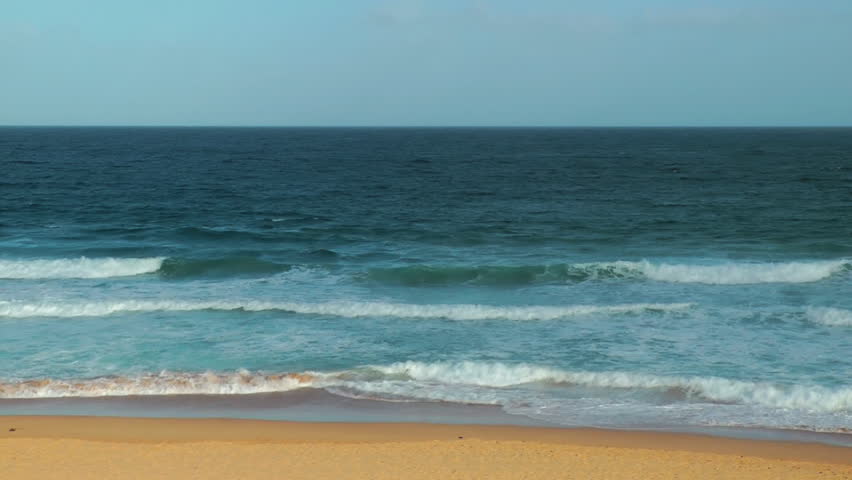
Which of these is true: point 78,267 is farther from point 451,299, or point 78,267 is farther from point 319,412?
point 319,412

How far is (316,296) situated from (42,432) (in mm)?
10401

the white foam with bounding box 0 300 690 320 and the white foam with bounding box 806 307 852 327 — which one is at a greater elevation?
the white foam with bounding box 806 307 852 327

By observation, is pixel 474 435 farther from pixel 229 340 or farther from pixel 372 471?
pixel 229 340

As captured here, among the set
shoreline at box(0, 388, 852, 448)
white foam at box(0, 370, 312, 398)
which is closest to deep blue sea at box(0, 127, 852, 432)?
white foam at box(0, 370, 312, 398)

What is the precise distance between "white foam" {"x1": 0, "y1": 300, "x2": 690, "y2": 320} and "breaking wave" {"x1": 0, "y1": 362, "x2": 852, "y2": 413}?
4.53 m

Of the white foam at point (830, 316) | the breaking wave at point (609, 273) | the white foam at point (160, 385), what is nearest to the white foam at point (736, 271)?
the breaking wave at point (609, 273)

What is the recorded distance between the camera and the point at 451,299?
22.4 meters

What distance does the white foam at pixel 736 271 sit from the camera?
23.8 metres

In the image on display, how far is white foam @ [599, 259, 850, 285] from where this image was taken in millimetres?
23844

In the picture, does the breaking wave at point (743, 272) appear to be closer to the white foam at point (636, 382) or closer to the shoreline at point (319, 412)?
the white foam at point (636, 382)

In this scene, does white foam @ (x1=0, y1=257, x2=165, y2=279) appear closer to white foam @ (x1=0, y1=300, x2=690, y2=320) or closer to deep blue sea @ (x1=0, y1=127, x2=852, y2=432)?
deep blue sea @ (x1=0, y1=127, x2=852, y2=432)

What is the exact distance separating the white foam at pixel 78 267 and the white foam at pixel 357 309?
471 centimetres

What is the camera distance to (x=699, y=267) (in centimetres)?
2488

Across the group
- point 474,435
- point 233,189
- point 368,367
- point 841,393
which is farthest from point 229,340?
point 233,189
